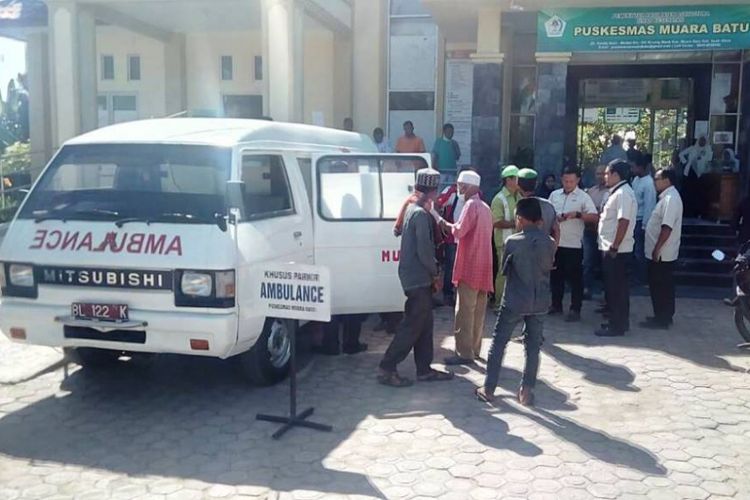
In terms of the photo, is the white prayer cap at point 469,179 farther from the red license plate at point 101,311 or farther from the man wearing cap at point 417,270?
the red license plate at point 101,311

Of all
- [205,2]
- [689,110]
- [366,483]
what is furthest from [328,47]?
[366,483]

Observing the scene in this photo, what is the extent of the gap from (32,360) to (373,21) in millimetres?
10626

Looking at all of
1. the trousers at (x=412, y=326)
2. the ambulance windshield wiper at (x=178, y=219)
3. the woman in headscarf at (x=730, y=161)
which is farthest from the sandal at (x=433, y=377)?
the woman in headscarf at (x=730, y=161)

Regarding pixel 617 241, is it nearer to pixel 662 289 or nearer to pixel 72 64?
pixel 662 289

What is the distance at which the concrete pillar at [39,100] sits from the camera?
16109 millimetres

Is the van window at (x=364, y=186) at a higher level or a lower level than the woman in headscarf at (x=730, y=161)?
lower

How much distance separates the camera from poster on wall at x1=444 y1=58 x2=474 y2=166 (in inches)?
596

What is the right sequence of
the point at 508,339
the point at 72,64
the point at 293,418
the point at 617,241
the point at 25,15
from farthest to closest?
the point at 25,15 → the point at 72,64 → the point at 617,241 → the point at 508,339 → the point at 293,418

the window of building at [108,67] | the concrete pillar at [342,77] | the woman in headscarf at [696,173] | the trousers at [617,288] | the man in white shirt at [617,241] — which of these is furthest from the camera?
the window of building at [108,67]

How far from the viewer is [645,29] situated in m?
11.1

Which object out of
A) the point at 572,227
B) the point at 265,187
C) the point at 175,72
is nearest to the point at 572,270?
the point at 572,227

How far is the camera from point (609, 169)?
304 inches

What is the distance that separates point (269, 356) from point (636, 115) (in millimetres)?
12016

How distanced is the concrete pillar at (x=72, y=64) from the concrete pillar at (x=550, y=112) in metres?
7.78
